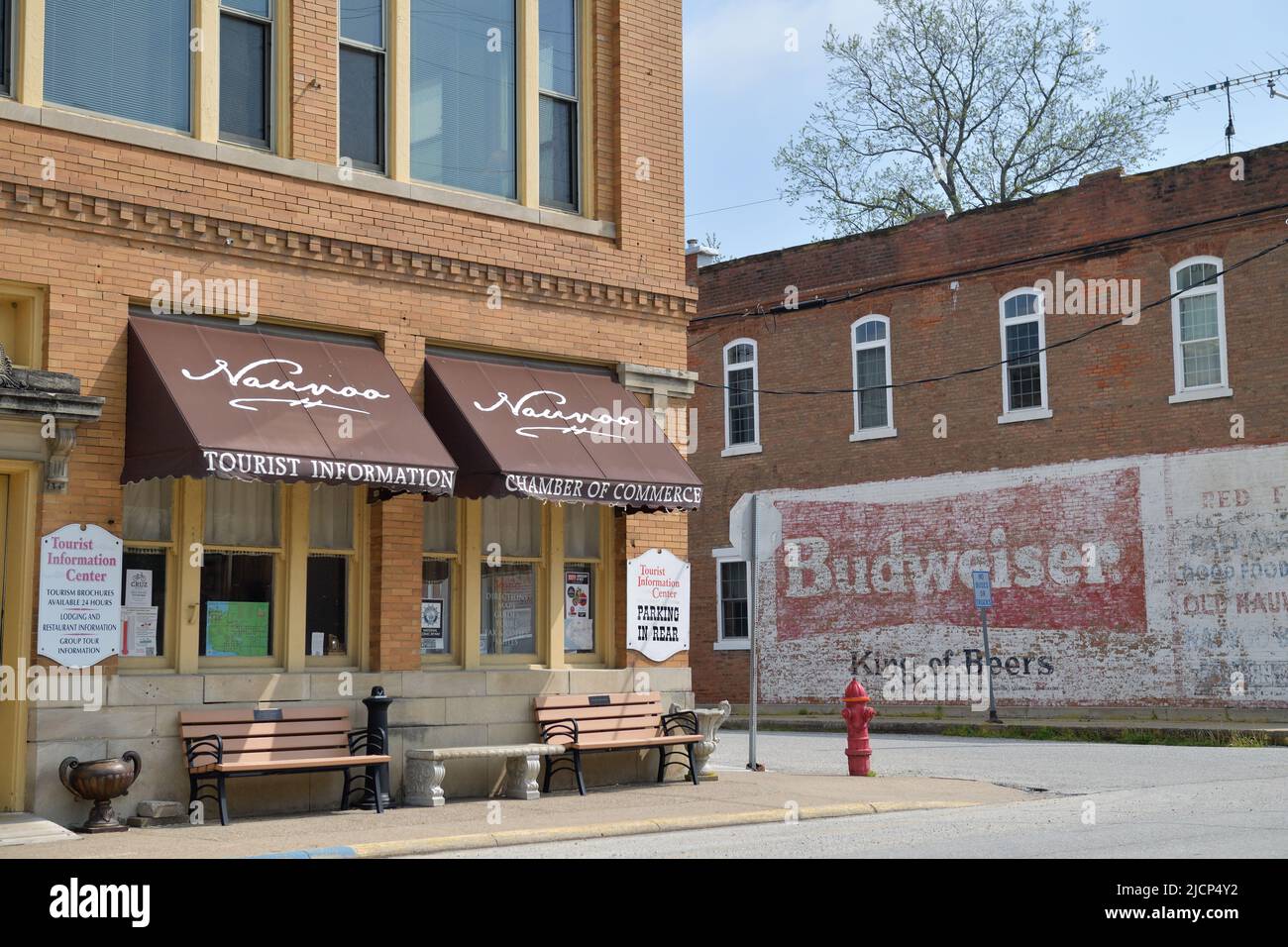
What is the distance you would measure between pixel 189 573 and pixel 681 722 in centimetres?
549

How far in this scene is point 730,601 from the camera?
3300 centimetres

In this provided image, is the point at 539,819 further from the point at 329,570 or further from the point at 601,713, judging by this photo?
the point at 329,570

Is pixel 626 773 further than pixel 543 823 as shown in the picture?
Yes

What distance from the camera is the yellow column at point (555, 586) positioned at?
15414 mm

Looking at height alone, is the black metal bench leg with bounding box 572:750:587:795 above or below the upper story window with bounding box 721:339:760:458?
below

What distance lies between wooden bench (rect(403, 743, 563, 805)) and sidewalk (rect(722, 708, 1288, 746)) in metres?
12.9

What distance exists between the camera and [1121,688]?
2614cm

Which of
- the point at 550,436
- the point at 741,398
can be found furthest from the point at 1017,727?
the point at 550,436

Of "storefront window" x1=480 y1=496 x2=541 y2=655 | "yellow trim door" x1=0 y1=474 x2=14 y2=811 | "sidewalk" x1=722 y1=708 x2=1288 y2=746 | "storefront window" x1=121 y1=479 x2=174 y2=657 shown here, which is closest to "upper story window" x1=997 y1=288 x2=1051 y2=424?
"sidewalk" x1=722 y1=708 x2=1288 y2=746

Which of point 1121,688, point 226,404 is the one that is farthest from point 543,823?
point 1121,688

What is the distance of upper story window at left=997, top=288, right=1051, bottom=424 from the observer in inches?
1105

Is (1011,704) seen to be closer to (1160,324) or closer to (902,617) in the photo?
(902,617)

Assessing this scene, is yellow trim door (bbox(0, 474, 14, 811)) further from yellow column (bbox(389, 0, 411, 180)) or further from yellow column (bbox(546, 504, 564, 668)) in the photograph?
yellow column (bbox(389, 0, 411, 180))

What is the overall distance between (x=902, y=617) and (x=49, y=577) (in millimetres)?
20187
